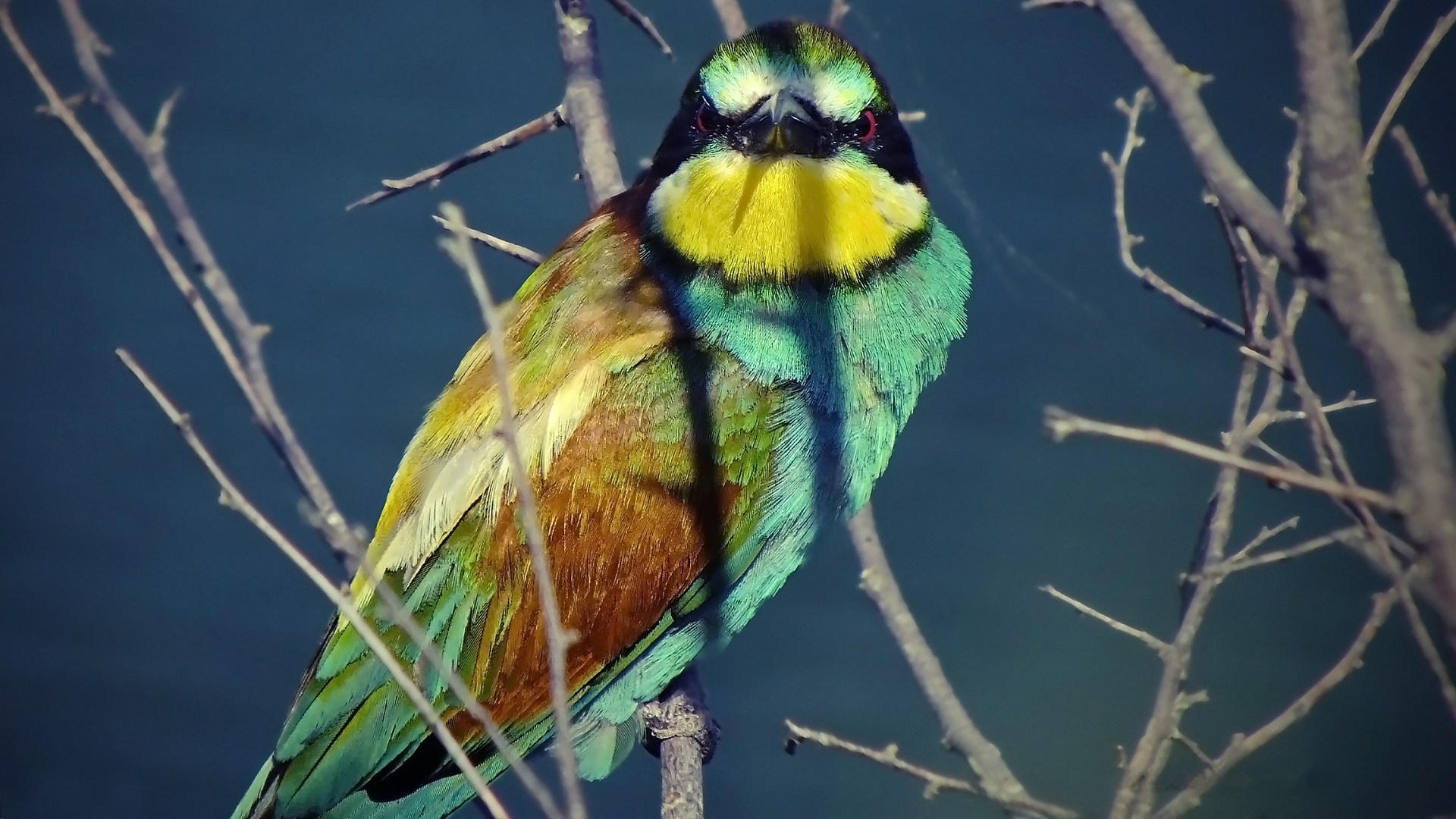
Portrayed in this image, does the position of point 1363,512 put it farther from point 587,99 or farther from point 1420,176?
point 587,99

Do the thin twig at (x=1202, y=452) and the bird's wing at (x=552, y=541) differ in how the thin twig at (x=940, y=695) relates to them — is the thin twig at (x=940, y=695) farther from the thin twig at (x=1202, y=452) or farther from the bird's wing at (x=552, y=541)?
the thin twig at (x=1202, y=452)

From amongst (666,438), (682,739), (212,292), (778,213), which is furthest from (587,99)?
(682,739)

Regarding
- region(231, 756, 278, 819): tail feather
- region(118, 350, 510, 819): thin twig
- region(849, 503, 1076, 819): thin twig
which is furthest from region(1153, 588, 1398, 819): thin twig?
region(231, 756, 278, 819): tail feather

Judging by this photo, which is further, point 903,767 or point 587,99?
point 587,99

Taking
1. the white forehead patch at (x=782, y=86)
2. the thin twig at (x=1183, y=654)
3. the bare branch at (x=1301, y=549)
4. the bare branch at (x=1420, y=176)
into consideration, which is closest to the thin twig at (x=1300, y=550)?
the bare branch at (x=1301, y=549)

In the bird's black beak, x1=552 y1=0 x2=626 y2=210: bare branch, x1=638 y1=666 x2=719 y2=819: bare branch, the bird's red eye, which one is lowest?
x1=638 y1=666 x2=719 y2=819: bare branch

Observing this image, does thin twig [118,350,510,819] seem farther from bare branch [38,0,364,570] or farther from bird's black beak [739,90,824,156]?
bird's black beak [739,90,824,156]
